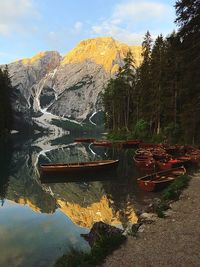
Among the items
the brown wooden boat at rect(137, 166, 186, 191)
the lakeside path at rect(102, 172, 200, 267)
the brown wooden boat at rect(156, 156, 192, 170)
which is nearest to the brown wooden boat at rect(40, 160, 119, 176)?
the brown wooden boat at rect(156, 156, 192, 170)

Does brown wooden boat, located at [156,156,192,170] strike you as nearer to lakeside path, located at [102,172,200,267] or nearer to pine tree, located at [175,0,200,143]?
pine tree, located at [175,0,200,143]

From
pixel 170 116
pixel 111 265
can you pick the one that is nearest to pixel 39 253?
pixel 111 265

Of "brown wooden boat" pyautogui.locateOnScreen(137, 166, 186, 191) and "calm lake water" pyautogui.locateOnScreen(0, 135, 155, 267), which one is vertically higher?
"brown wooden boat" pyautogui.locateOnScreen(137, 166, 186, 191)

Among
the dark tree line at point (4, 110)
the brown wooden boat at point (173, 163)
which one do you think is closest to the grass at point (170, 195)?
the brown wooden boat at point (173, 163)

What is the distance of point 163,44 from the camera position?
6200cm

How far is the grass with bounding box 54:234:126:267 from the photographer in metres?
10.4

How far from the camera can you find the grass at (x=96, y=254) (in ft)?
34.1

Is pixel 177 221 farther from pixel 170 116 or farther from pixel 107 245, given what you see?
pixel 170 116

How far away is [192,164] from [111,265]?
27.2 meters

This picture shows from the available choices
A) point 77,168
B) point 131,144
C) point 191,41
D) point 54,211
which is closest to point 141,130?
point 131,144

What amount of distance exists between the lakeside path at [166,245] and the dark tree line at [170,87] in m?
17.4

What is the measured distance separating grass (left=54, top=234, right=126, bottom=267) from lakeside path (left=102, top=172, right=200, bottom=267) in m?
0.24

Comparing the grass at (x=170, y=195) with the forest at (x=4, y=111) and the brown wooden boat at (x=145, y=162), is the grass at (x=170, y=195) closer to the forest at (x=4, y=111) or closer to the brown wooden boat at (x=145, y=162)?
the brown wooden boat at (x=145, y=162)

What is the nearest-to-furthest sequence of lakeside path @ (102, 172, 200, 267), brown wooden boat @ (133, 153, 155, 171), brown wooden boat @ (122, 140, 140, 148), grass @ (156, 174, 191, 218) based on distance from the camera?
1. lakeside path @ (102, 172, 200, 267)
2. grass @ (156, 174, 191, 218)
3. brown wooden boat @ (133, 153, 155, 171)
4. brown wooden boat @ (122, 140, 140, 148)
